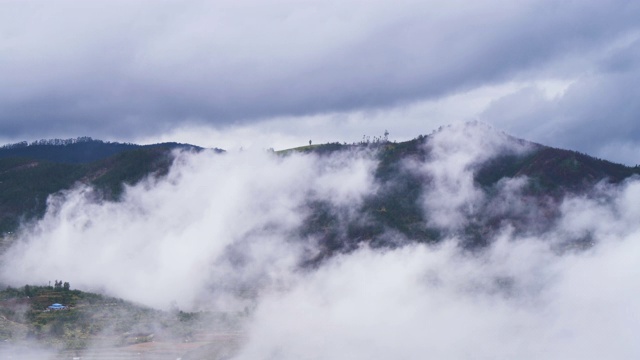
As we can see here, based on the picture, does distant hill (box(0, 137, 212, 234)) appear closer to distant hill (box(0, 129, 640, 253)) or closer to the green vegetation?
distant hill (box(0, 129, 640, 253))

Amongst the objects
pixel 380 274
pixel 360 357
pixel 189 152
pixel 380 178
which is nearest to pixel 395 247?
pixel 380 274

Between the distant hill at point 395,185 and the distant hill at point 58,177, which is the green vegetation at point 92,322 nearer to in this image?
the distant hill at point 395,185

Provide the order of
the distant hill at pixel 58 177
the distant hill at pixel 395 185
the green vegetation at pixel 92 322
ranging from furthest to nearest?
the distant hill at pixel 58 177, the distant hill at pixel 395 185, the green vegetation at pixel 92 322

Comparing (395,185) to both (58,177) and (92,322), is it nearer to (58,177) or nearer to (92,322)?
(92,322)

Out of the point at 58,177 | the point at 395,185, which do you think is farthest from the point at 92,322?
the point at 58,177

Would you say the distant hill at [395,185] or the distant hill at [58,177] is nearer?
the distant hill at [395,185]

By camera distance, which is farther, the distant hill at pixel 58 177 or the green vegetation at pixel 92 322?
the distant hill at pixel 58 177

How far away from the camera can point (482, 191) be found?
445 ft

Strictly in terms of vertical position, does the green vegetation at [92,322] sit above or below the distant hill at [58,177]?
below

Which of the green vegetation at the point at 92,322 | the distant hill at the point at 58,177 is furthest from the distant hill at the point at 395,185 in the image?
the green vegetation at the point at 92,322

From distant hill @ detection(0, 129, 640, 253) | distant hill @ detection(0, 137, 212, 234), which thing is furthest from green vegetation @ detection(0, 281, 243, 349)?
distant hill @ detection(0, 137, 212, 234)

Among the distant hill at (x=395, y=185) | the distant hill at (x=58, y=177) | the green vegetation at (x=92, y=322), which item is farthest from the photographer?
the distant hill at (x=58, y=177)

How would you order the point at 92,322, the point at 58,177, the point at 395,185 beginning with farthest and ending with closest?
the point at 58,177
the point at 395,185
the point at 92,322

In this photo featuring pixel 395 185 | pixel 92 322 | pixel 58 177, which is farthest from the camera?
pixel 58 177
